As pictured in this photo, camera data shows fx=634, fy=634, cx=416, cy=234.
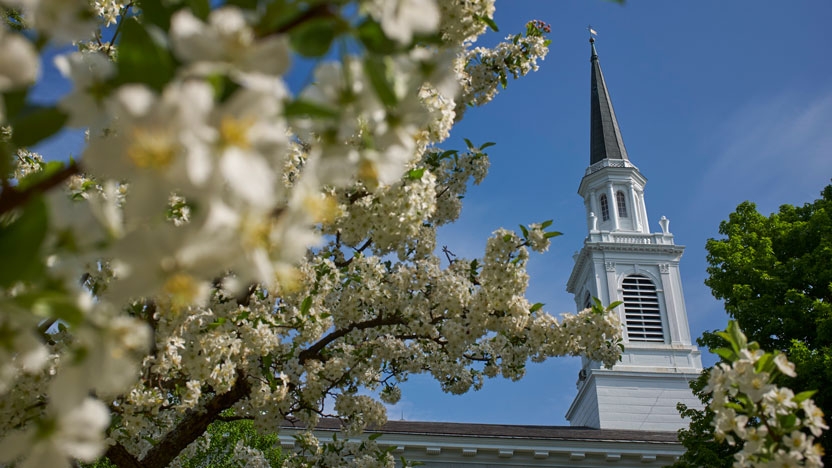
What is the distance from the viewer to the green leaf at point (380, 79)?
0.96 meters

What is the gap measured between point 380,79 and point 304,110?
5.4 inches

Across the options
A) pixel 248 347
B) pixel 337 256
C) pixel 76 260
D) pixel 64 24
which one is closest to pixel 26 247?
pixel 76 260

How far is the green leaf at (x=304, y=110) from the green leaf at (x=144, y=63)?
0.53 ft

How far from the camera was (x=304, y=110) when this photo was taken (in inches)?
35.4

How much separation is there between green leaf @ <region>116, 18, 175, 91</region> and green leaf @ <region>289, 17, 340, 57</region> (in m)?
0.19

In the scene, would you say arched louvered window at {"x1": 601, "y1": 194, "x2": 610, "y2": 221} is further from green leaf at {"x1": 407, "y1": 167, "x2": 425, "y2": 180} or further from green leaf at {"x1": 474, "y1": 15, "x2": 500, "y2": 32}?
green leaf at {"x1": 407, "y1": 167, "x2": 425, "y2": 180}

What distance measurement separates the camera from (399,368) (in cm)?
748

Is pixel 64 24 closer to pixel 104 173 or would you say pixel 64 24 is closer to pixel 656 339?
pixel 104 173

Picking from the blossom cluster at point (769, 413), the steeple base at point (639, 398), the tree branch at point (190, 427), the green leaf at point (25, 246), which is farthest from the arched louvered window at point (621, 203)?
the green leaf at point (25, 246)

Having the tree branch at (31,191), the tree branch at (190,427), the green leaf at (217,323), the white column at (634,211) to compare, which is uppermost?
the white column at (634,211)

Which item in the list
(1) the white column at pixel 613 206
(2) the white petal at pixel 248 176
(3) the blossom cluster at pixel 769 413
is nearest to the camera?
(2) the white petal at pixel 248 176

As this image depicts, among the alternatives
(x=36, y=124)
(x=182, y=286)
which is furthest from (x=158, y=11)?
(x=182, y=286)

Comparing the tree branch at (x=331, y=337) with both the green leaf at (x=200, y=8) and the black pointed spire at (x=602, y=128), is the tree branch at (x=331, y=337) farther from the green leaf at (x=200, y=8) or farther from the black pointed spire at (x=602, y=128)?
the black pointed spire at (x=602, y=128)

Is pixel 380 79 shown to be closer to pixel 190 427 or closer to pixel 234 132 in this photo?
pixel 234 132
